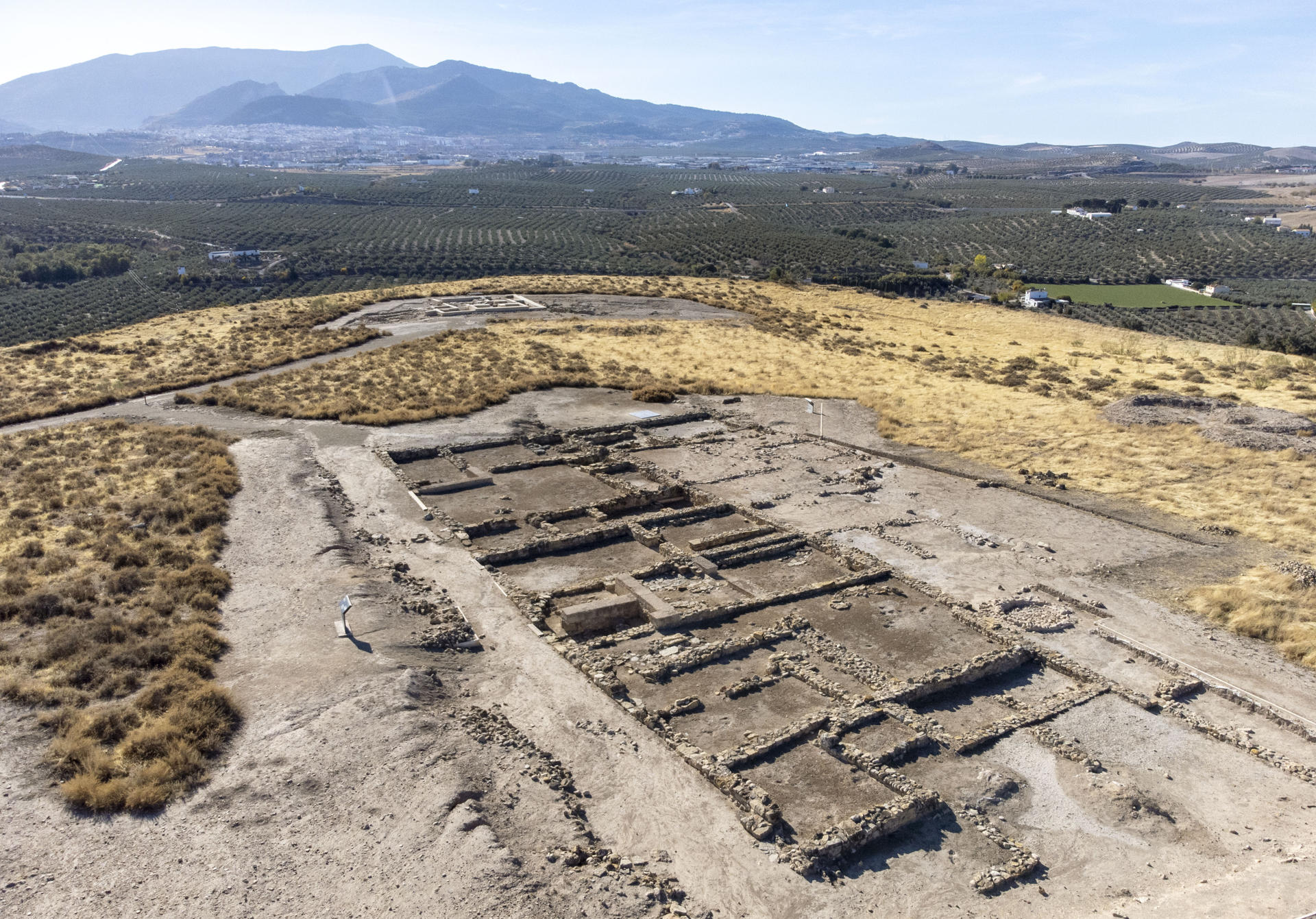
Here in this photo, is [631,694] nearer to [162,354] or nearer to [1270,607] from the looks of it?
[1270,607]

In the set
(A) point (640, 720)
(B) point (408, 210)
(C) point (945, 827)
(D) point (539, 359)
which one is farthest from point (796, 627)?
(B) point (408, 210)

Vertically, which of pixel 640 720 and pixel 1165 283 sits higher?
pixel 1165 283

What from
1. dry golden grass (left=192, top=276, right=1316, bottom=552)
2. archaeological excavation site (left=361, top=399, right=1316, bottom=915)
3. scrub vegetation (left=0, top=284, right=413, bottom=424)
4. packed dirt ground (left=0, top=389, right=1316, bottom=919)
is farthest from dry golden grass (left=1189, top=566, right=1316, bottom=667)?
scrub vegetation (left=0, top=284, right=413, bottom=424)

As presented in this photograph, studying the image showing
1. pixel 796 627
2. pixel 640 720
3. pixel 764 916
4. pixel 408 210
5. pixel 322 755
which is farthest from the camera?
pixel 408 210

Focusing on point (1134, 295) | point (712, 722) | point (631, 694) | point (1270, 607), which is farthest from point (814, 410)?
point (1134, 295)

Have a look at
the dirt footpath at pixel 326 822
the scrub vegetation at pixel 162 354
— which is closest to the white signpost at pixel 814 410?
the dirt footpath at pixel 326 822

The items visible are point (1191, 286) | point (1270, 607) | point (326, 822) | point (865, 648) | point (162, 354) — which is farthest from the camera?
point (1191, 286)

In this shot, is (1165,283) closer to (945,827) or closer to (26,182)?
(945,827)
